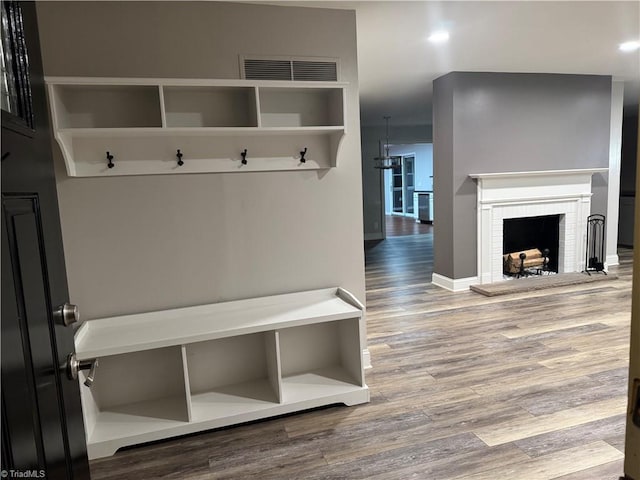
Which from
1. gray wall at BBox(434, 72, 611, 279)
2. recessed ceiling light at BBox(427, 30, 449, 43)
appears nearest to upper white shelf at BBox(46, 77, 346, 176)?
recessed ceiling light at BBox(427, 30, 449, 43)

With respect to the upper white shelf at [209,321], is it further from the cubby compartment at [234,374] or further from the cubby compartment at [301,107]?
the cubby compartment at [301,107]

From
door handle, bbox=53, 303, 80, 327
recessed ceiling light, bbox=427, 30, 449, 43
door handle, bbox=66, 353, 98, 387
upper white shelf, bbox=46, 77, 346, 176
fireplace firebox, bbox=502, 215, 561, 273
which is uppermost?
recessed ceiling light, bbox=427, 30, 449, 43

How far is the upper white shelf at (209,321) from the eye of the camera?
2.30 meters

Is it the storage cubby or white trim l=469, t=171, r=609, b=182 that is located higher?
white trim l=469, t=171, r=609, b=182

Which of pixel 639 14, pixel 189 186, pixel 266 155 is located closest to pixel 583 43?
pixel 639 14

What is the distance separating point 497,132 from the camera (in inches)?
203

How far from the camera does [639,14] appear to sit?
3230 millimetres

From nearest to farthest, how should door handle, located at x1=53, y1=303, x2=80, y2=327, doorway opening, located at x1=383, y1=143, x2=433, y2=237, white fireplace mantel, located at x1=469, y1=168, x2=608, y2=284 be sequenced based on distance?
1. door handle, located at x1=53, y1=303, x2=80, y2=327
2. white fireplace mantel, located at x1=469, y1=168, x2=608, y2=284
3. doorway opening, located at x1=383, y1=143, x2=433, y2=237

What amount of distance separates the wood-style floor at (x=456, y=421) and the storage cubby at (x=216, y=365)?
0.33 ft

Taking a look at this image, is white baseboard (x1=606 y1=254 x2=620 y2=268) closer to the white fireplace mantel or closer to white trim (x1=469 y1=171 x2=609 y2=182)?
the white fireplace mantel

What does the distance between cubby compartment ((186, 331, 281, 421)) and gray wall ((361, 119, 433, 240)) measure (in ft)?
22.6

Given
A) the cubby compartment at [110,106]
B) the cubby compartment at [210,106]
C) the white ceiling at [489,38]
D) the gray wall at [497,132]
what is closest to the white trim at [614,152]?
the white ceiling at [489,38]

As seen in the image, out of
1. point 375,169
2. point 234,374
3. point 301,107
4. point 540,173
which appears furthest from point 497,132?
point 375,169

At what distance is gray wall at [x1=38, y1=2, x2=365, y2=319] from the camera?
8.22 feet
